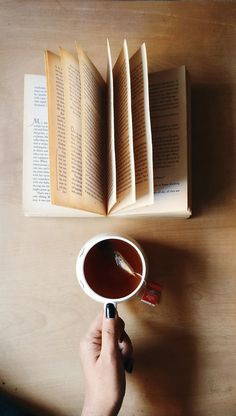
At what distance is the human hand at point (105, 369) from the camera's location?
0.65 metres

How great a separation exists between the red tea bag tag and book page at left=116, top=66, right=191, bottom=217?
133mm

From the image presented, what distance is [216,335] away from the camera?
0.74 m

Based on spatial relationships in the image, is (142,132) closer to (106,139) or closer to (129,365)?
(106,139)

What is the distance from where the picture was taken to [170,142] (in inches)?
28.6

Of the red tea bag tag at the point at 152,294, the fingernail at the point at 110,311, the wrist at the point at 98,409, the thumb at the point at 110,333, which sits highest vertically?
the red tea bag tag at the point at 152,294

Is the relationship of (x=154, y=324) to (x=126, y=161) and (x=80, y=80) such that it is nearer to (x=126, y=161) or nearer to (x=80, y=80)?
(x=126, y=161)

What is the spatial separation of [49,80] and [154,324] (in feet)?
1.49

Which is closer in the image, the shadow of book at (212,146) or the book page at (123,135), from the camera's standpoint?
the book page at (123,135)

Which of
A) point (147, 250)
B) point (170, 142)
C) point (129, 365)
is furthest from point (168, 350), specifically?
point (170, 142)

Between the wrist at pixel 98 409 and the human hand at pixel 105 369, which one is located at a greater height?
the human hand at pixel 105 369

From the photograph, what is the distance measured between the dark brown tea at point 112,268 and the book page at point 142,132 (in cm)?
11

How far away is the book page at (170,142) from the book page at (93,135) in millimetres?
71

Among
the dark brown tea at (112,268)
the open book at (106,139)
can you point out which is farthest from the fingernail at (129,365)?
the open book at (106,139)

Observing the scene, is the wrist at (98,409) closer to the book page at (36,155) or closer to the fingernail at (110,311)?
the fingernail at (110,311)
